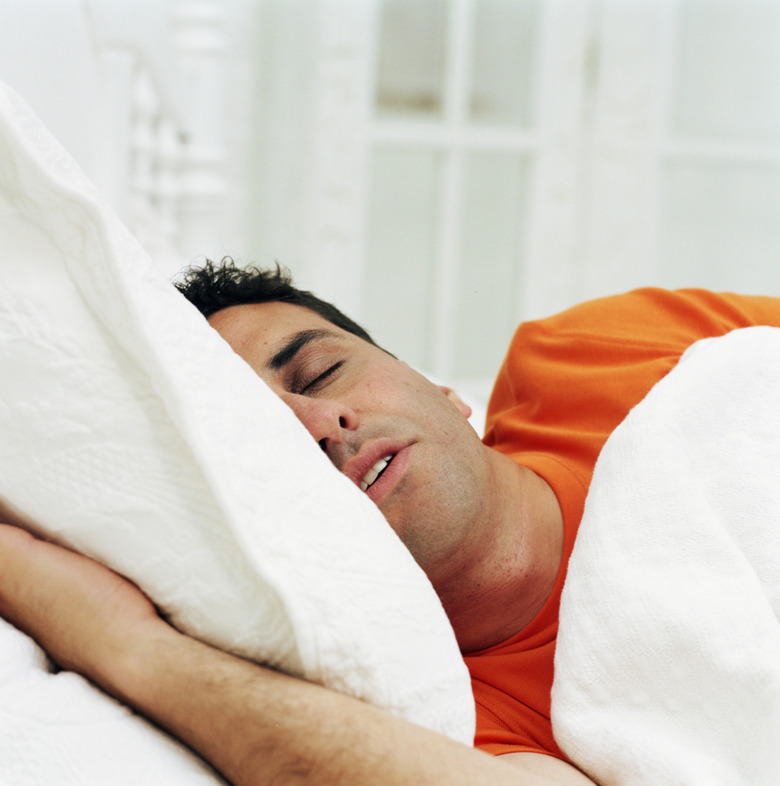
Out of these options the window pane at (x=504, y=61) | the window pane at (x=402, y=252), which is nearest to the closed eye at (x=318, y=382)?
the window pane at (x=402, y=252)

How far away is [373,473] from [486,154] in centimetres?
213

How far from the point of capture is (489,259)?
2754 millimetres

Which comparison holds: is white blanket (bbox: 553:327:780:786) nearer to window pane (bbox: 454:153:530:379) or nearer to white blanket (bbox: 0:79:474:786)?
white blanket (bbox: 0:79:474:786)

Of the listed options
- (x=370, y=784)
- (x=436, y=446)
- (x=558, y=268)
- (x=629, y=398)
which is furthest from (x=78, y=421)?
A: (x=558, y=268)

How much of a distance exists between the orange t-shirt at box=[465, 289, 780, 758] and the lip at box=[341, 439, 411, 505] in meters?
0.25

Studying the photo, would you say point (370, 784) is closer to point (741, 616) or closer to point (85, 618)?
point (85, 618)

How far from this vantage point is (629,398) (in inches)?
39.7

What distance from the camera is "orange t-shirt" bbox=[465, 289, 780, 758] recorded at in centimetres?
84

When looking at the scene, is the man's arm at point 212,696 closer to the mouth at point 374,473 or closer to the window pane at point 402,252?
the mouth at point 374,473

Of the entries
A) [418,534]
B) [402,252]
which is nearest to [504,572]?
[418,534]

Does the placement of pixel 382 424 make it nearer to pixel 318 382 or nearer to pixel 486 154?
pixel 318 382

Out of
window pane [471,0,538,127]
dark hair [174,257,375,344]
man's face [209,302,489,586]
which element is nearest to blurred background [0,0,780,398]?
window pane [471,0,538,127]

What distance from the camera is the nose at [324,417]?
725 mm

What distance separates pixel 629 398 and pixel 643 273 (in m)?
1.96
